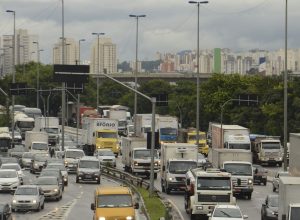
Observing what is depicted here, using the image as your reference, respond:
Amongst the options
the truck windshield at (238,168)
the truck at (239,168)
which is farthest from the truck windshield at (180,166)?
the truck windshield at (238,168)

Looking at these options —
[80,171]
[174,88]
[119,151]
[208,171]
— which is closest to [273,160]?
[119,151]

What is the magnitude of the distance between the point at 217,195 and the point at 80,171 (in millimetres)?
23423

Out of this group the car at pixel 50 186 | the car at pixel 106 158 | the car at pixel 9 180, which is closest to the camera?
the car at pixel 50 186

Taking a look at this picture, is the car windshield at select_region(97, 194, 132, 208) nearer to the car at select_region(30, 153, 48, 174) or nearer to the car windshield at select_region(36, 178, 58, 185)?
the car windshield at select_region(36, 178, 58, 185)

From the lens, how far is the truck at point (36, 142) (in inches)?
3418

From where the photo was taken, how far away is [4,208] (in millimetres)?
36438

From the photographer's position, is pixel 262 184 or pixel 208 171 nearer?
pixel 208 171

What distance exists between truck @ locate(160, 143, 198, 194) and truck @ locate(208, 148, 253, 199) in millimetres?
1572

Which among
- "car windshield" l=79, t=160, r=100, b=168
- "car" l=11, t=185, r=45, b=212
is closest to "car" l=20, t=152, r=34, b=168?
"car windshield" l=79, t=160, r=100, b=168

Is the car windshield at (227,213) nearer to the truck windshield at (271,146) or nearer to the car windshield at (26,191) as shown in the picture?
the car windshield at (26,191)

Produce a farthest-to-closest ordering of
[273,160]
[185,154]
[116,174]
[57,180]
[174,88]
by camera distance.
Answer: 1. [174,88]
2. [273,160]
3. [116,174]
4. [185,154]
5. [57,180]

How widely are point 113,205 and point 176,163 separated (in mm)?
18367

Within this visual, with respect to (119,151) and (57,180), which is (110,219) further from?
(119,151)

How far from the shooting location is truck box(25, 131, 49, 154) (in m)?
86.8
